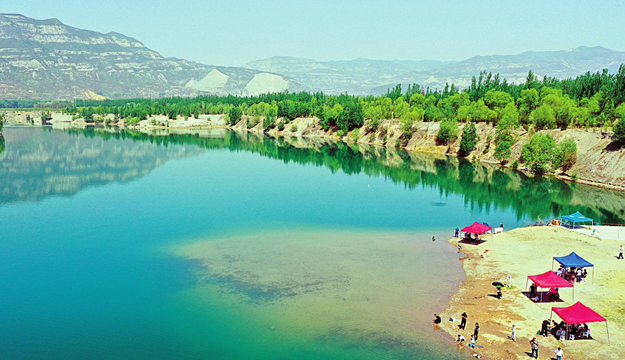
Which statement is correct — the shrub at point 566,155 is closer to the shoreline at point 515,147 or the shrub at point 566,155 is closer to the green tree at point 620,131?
the shoreline at point 515,147

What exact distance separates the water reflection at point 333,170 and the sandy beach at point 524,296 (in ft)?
62.7

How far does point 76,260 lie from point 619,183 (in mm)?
96871

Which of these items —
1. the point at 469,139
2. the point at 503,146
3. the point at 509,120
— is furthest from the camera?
the point at 469,139

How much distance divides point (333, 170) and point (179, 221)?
2318 inches

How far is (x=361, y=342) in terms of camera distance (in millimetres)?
35750

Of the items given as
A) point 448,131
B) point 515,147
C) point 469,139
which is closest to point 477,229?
point 515,147

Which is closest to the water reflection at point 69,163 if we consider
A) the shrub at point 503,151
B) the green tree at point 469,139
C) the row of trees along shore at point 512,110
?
the row of trees along shore at point 512,110

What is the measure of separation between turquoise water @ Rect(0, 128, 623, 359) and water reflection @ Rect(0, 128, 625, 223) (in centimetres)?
60

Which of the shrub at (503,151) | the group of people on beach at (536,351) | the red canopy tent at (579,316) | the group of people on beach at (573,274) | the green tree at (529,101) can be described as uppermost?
the green tree at (529,101)

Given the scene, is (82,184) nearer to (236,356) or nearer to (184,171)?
(184,171)

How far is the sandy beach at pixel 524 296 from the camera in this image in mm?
34281

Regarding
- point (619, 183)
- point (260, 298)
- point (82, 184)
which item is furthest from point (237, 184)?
point (619, 183)

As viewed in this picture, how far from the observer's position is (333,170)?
122938mm

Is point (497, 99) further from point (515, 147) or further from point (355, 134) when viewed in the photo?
point (355, 134)
